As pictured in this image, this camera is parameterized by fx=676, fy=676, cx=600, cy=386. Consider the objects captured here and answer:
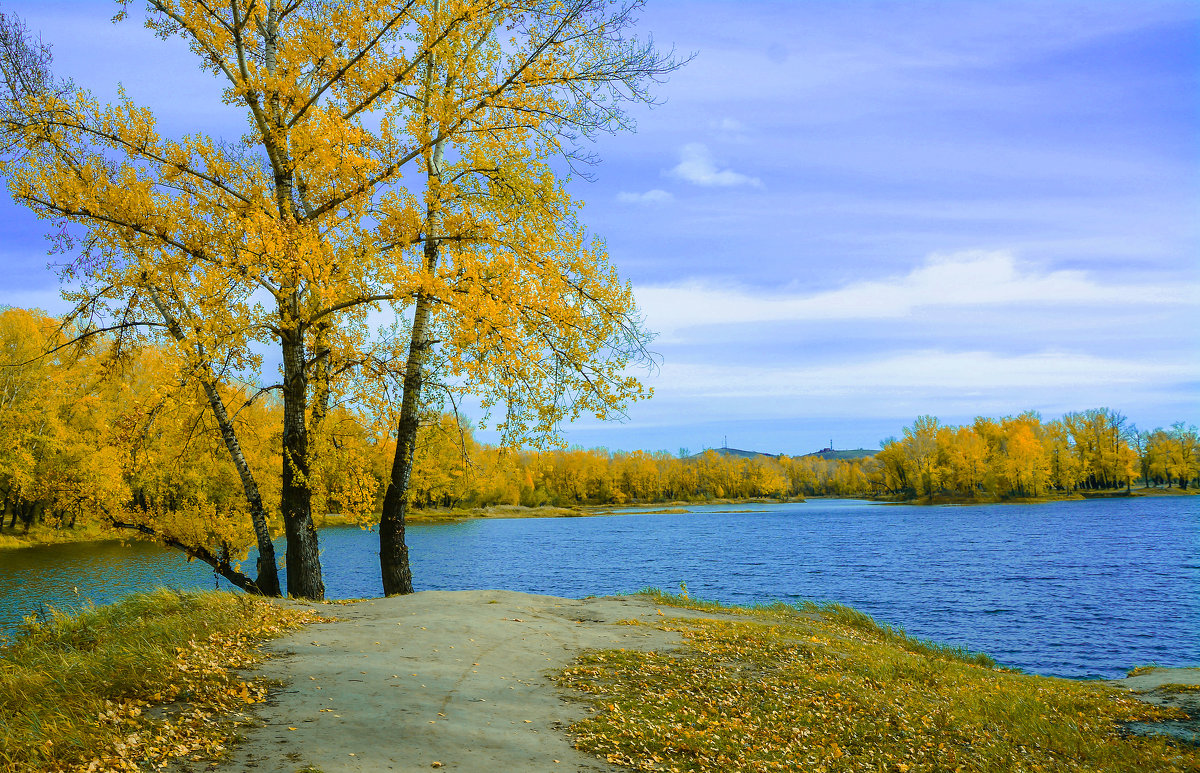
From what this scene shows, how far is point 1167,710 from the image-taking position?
469 inches

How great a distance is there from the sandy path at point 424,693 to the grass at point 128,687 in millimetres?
452

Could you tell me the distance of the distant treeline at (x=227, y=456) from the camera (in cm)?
1562

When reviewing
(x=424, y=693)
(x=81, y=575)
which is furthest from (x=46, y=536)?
(x=424, y=693)

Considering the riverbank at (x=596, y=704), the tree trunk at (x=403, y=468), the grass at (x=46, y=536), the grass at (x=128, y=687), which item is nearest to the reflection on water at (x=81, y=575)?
the grass at (x=46, y=536)

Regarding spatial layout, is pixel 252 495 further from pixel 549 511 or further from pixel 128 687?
pixel 549 511

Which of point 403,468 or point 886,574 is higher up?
point 403,468

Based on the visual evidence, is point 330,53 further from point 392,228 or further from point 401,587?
point 401,587

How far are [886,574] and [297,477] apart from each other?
34307mm

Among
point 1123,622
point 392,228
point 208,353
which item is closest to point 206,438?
point 208,353

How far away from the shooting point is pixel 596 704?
27.4 ft

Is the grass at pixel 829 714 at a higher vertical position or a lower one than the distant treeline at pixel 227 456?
lower

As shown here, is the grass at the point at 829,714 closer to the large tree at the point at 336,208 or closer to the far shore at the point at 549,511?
the large tree at the point at 336,208

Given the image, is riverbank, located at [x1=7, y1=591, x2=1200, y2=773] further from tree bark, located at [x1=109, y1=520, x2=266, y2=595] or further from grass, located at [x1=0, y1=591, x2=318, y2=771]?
tree bark, located at [x1=109, y1=520, x2=266, y2=595]

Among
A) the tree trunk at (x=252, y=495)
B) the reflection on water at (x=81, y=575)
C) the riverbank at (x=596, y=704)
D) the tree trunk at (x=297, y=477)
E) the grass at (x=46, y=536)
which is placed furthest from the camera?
the grass at (x=46, y=536)
